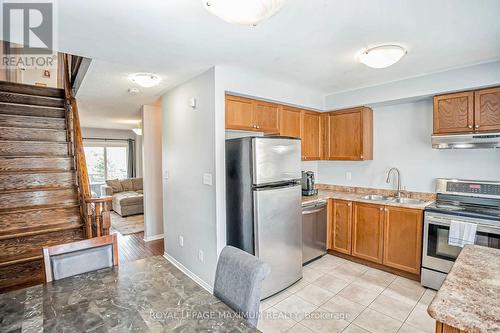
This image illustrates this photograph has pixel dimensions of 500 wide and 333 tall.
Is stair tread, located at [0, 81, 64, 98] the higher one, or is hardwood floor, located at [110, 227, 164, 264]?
stair tread, located at [0, 81, 64, 98]

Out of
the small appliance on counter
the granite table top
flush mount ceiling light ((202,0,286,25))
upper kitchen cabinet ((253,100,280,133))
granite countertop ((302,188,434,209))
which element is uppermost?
flush mount ceiling light ((202,0,286,25))

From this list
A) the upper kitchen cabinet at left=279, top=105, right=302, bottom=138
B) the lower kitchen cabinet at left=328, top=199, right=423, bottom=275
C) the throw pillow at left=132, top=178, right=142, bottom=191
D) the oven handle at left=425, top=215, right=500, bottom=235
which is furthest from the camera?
the throw pillow at left=132, top=178, right=142, bottom=191

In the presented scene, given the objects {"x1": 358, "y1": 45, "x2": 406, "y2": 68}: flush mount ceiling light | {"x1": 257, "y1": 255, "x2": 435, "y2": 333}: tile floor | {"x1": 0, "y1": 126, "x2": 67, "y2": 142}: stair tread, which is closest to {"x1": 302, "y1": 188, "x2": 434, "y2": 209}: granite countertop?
{"x1": 257, "y1": 255, "x2": 435, "y2": 333}: tile floor

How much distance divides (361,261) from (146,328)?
3.18 meters

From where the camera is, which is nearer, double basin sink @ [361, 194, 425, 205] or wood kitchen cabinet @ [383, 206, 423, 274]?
wood kitchen cabinet @ [383, 206, 423, 274]

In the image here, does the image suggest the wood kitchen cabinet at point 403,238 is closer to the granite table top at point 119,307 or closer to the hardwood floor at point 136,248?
the granite table top at point 119,307

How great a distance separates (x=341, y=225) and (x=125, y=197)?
5.21 meters

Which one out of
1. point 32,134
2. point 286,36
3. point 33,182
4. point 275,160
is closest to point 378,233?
point 275,160

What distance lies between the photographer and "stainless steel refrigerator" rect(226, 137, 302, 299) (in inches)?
A: 99.4

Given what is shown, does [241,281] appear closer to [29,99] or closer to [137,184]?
[29,99]

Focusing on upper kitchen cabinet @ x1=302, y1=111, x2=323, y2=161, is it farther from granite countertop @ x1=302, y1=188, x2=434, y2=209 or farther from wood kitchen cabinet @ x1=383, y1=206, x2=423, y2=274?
wood kitchen cabinet @ x1=383, y1=206, x2=423, y2=274

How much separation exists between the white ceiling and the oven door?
1627 millimetres

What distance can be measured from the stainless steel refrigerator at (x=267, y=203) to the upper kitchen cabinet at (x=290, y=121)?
622 mm

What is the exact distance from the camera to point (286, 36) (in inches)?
80.4
